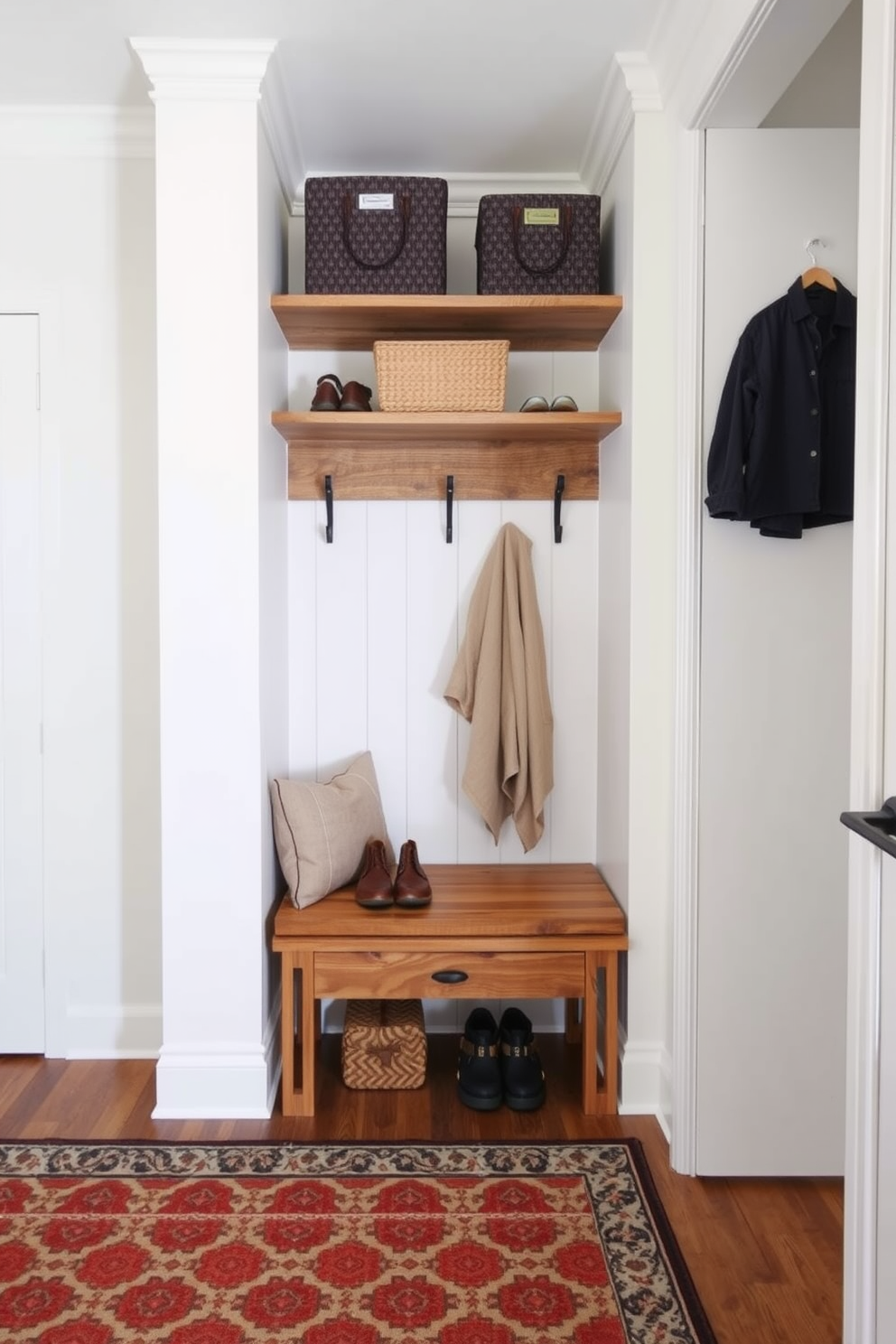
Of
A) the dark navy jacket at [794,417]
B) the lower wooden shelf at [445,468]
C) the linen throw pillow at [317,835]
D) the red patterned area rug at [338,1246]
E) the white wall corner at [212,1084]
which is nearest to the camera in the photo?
the red patterned area rug at [338,1246]

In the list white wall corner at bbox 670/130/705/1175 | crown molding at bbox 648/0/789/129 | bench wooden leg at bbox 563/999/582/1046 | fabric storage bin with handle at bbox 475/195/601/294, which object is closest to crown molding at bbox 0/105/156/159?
fabric storage bin with handle at bbox 475/195/601/294

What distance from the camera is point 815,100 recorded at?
239 centimetres

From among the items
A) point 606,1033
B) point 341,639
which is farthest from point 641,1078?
point 341,639

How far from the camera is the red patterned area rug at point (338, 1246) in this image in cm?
171

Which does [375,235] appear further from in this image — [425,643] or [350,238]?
[425,643]

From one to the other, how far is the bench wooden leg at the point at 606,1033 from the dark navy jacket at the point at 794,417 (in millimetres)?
1133

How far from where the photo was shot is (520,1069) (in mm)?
2508

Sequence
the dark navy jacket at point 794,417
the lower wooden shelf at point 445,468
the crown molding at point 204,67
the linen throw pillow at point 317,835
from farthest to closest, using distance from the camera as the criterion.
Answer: the lower wooden shelf at point 445,468 < the linen throw pillow at point 317,835 < the crown molding at point 204,67 < the dark navy jacket at point 794,417

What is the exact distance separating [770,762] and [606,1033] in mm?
838

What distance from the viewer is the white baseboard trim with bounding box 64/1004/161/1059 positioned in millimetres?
2783

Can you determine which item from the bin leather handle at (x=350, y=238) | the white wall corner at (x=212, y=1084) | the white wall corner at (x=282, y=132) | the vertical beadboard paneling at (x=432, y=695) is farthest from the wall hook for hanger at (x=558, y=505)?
the white wall corner at (x=212, y=1084)

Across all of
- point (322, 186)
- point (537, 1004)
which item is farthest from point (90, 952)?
point (322, 186)

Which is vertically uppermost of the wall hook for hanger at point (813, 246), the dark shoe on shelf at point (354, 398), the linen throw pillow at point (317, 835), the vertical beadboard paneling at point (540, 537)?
the wall hook for hanger at point (813, 246)

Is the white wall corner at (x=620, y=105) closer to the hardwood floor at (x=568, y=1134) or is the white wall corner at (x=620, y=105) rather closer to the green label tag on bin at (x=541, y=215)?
Answer: the green label tag on bin at (x=541, y=215)
